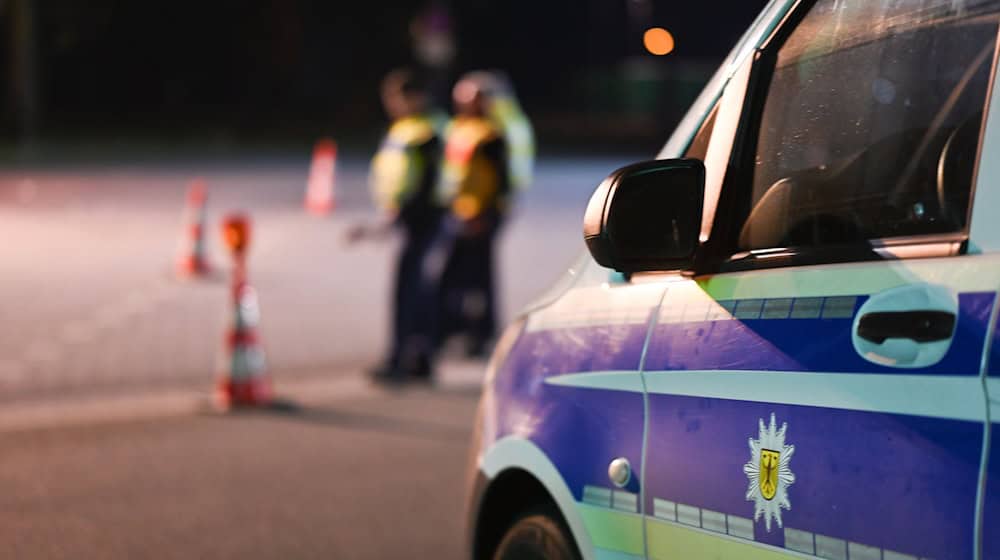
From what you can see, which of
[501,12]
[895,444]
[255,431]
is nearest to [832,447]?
[895,444]

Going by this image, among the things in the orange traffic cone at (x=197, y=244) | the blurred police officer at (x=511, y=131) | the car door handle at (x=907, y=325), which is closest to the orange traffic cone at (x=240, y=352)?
the blurred police officer at (x=511, y=131)

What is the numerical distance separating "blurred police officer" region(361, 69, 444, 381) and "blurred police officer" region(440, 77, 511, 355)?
311 millimetres

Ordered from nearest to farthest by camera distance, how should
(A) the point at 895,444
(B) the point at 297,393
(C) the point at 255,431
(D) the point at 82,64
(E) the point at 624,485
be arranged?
(A) the point at 895,444 < (E) the point at 624,485 < (C) the point at 255,431 < (B) the point at 297,393 < (D) the point at 82,64

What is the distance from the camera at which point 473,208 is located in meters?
11.0

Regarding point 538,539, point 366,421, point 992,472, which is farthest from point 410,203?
point 992,472

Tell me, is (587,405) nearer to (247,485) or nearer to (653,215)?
(653,215)

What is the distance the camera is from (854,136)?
287cm

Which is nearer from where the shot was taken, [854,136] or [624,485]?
[854,136]

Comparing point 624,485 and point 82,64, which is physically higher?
point 82,64

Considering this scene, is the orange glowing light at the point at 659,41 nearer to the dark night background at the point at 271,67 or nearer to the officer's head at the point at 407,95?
the officer's head at the point at 407,95

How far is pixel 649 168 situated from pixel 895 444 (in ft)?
2.43

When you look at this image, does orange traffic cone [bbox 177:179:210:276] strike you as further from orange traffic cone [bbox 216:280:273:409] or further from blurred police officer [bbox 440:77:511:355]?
orange traffic cone [bbox 216:280:273:409]

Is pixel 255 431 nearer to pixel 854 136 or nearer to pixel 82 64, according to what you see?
pixel 854 136

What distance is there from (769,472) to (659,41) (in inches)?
→ 45.5
